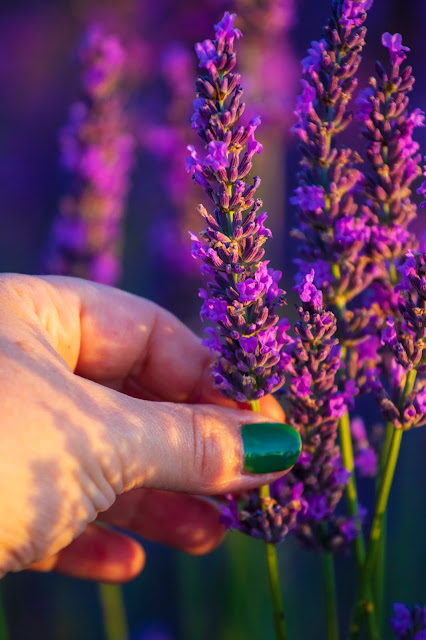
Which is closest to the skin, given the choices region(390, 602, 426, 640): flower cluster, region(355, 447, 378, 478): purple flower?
region(355, 447, 378, 478): purple flower

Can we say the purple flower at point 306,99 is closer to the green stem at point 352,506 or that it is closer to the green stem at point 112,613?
→ the green stem at point 352,506

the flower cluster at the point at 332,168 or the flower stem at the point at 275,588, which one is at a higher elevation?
the flower cluster at the point at 332,168

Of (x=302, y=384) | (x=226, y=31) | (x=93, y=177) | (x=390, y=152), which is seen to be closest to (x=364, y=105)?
(x=390, y=152)

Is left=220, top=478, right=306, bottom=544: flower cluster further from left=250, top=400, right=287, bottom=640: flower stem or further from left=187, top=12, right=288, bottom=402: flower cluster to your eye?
left=187, top=12, right=288, bottom=402: flower cluster

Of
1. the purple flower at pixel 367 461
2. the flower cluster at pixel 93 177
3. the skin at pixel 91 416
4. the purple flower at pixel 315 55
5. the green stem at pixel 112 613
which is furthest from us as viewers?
the flower cluster at pixel 93 177

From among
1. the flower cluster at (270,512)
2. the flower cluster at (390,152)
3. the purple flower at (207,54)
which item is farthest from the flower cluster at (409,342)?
the purple flower at (207,54)
